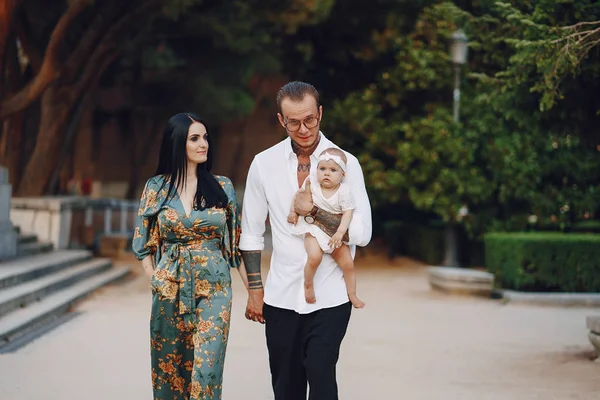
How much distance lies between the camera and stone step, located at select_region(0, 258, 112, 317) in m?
12.4

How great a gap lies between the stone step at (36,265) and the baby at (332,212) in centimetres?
869

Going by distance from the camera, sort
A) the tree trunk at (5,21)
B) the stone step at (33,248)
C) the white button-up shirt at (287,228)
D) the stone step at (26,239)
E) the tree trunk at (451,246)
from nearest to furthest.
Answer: the white button-up shirt at (287,228) < the stone step at (33,248) < the tree trunk at (5,21) < the stone step at (26,239) < the tree trunk at (451,246)

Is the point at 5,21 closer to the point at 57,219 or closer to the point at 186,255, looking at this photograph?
the point at 57,219

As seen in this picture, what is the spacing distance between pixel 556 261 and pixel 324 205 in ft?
38.0

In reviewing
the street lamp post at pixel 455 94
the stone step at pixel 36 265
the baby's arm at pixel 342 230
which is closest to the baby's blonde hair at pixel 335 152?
the baby's arm at pixel 342 230

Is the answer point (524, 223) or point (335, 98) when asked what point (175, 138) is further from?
point (335, 98)

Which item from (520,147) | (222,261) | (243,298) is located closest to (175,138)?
(222,261)

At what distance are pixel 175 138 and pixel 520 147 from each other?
50.1 ft

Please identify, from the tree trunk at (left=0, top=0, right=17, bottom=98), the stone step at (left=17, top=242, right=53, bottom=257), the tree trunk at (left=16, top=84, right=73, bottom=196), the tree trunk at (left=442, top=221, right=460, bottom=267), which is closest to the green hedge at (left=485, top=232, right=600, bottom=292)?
the tree trunk at (left=442, top=221, right=460, bottom=267)

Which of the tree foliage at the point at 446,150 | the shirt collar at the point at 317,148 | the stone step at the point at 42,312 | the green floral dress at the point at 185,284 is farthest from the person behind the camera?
the tree foliage at the point at 446,150

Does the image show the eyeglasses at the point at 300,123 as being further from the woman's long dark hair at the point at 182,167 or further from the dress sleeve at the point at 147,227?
the dress sleeve at the point at 147,227

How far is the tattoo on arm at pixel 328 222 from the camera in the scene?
5.27 meters

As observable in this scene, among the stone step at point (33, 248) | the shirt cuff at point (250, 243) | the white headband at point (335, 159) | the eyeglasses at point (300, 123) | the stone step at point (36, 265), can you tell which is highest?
the eyeglasses at point (300, 123)

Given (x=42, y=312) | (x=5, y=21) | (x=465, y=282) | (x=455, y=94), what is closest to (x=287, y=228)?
Answer: (x=42, y=312)
